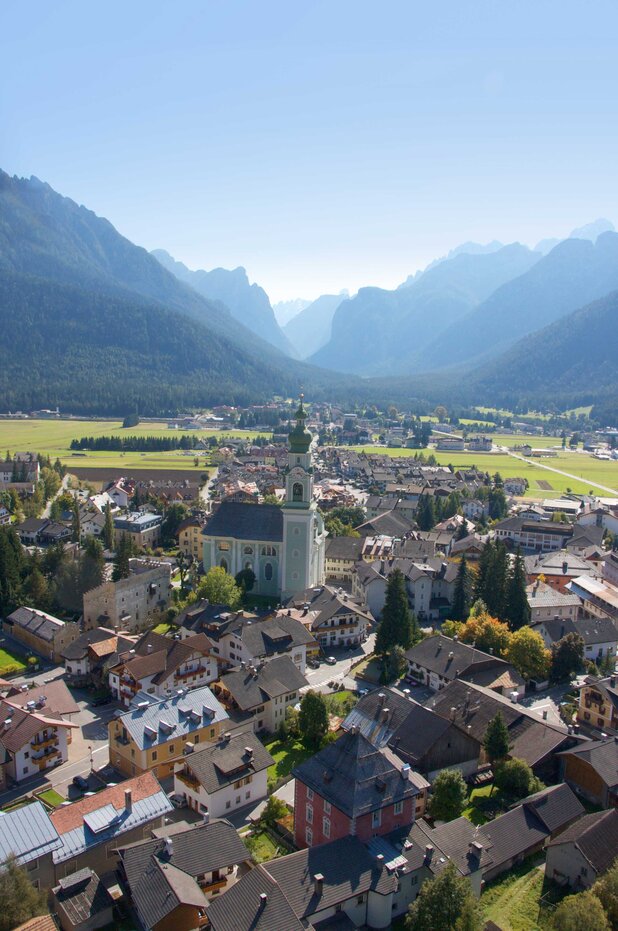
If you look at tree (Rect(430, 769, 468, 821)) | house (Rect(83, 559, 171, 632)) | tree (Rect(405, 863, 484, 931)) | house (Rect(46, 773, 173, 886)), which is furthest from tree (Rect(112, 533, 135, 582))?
tree (Rect(405, 863, 484, 931))

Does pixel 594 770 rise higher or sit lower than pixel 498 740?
lower

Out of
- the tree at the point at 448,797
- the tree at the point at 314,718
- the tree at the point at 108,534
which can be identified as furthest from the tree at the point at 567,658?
the tree at the point at 108,534

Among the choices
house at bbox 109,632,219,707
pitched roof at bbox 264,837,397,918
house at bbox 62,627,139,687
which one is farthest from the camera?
house at bbox 62,627,139,687

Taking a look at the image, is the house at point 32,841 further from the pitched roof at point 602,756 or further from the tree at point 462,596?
the tree at point 462,596

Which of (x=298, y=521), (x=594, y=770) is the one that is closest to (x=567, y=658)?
(x=594, y=770)

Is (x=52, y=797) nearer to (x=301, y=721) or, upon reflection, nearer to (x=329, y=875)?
(x=301, y=721)

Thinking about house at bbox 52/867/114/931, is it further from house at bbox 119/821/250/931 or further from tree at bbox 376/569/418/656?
tree at bbox 376/569/418/656

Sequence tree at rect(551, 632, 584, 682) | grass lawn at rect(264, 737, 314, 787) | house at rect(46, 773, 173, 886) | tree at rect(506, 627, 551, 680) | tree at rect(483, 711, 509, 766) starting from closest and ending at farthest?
Result: house at rect(46, 773, 173, 886) < tree at rect(483, 711, 509, 766) < grass lawn at rect(264, 737, 314, 787) < tree at rect(506, 627, 551, 680) < tree at rect(551, 632, 584, 682)
